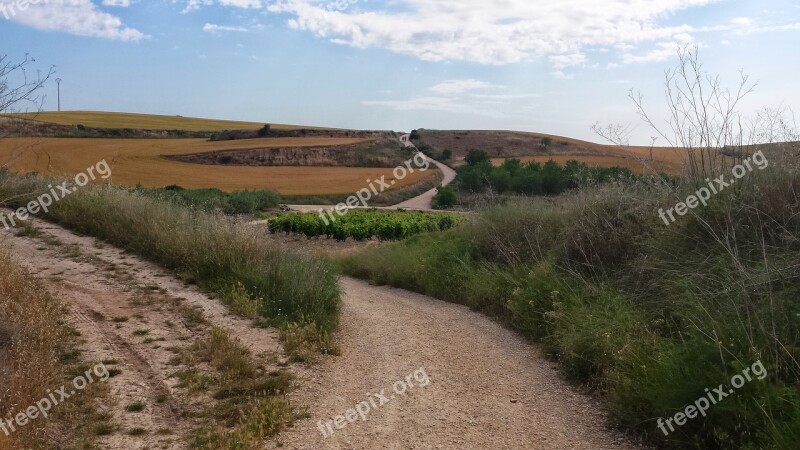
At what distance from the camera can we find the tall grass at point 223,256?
30.8 feet

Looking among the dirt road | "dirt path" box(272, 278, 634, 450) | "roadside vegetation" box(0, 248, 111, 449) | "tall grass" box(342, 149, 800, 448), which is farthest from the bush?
"roadside vegetation" box(0, 248, 111, 449)

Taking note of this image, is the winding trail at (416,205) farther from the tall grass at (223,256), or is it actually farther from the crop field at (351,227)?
the tall grass at (223,256)

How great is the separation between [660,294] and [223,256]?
7.10 meters

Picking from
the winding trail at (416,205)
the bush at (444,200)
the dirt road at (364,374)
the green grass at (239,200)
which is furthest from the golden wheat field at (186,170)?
the dirt road at (364,374)

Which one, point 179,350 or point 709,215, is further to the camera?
point 709,215

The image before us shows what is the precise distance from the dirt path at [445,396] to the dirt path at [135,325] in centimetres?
113

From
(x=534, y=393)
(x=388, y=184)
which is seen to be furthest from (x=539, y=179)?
(x=534, y=393)

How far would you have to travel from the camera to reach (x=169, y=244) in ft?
37.4

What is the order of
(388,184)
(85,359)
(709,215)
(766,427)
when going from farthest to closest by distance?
(388,184) < (709,215) < (85,359) < (766,427)

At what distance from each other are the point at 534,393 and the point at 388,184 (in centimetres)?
4514

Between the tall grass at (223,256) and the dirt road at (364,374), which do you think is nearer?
the dirt road at (364,374)

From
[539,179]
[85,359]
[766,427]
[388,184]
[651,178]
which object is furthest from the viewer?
[388,184]

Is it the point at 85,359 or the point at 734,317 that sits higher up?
the point at 734,317

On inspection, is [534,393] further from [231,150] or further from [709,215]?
[231,150]
